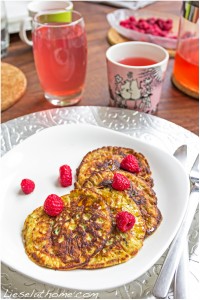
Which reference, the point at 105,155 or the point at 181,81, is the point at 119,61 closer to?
the point at 181,81

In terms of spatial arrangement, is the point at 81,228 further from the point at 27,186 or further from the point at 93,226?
the point at 27,186

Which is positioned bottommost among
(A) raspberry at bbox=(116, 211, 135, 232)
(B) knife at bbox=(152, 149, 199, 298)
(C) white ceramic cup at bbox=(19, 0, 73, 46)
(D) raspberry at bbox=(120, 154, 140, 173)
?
(B) knife at bbox=(152, 149, 199, 298)

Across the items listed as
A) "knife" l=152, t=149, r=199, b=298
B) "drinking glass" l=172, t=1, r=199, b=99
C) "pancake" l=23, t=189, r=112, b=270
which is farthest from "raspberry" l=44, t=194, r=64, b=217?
"drinking glass" l=172, t=1, r=199, b=99

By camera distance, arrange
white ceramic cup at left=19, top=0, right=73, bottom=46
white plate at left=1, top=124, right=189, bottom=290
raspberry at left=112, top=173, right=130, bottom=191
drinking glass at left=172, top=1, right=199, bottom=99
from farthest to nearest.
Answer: white ceramic cup at left=19, top=0, right=73, bottom=46, drinking glass at left=172, top=1, right=199, bottom=99, raspberry at left=112, top=173, right=130, bottom=191, white plate at left=1, top=124, right=189, bottom=290

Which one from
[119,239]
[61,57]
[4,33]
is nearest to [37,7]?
[4,33]

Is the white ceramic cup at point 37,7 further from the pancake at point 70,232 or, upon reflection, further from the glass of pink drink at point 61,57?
the pancake at point 70,232

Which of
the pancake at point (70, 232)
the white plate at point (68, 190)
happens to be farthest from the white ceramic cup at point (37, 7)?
the pancake at point (70, 232)

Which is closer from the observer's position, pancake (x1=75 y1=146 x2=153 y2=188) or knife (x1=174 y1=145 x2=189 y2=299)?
knife (x1=174 y1=145 x2=189 y2=299)

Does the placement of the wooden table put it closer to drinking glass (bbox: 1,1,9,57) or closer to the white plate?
drinking glass (bbox: 1,1,9,57)
